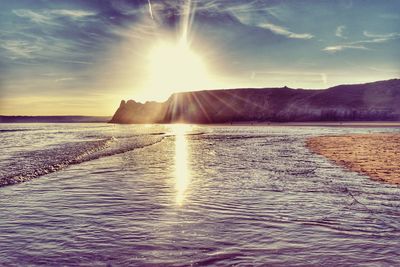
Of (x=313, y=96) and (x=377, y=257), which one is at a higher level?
(x=313, y=96)

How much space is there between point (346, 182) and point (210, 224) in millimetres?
7549

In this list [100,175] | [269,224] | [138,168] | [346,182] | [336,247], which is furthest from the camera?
[138,168]

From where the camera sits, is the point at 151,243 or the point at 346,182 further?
the point at 346,182

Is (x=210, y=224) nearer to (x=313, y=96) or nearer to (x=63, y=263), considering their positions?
(x=63, y=263)

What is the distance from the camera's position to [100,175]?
1568 centimetres

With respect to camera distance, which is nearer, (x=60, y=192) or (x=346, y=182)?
(x=60, y=192)

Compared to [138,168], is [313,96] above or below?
above

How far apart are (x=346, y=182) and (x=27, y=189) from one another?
38.0 feet

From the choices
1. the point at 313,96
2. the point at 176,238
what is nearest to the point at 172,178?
the point at 176,238

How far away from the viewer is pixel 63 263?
543 centimetres

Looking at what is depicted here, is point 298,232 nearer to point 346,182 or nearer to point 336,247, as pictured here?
point 336,247

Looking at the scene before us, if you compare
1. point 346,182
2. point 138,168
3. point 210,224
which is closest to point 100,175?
point 138,168

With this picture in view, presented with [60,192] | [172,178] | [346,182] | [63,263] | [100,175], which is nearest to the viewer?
[63,263]

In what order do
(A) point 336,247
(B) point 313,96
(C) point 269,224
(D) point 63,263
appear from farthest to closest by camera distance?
(B) point 313,96
(C) point 269,224
(A) point 336,247
(D) point 63,263
